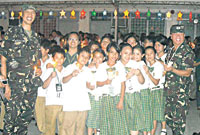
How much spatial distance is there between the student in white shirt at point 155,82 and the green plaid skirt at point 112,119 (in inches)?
29.5

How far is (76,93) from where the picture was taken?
4.14 m

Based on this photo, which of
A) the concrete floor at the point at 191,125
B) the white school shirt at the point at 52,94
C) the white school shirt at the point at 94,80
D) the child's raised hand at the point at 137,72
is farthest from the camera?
the concrete floor at the point at 191,125

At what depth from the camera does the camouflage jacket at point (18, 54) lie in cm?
393

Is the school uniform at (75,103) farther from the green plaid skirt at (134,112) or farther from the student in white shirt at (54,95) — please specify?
the green plaid skirt at (134,112)

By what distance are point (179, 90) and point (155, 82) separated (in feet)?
1.29

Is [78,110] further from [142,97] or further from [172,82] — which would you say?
[172,82]

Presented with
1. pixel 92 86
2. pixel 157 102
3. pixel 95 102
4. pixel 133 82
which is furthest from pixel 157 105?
pixel 92 86

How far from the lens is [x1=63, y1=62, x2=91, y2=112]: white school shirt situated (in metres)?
4.12

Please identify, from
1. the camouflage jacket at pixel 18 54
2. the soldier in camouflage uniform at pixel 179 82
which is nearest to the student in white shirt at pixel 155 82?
the soldier in camouflage uniform at pixel 179 82

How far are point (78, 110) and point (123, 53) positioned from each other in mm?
1066

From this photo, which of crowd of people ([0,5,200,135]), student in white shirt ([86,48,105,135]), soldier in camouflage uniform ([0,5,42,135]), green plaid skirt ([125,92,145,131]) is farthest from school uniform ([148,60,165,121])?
soldier in camouflage uniform ([0,5,42,135])

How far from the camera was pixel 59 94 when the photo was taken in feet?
14.7

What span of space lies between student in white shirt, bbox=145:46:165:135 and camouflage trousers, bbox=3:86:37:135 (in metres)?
1.86

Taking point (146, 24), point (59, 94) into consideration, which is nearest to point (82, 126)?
point (59, 94)
